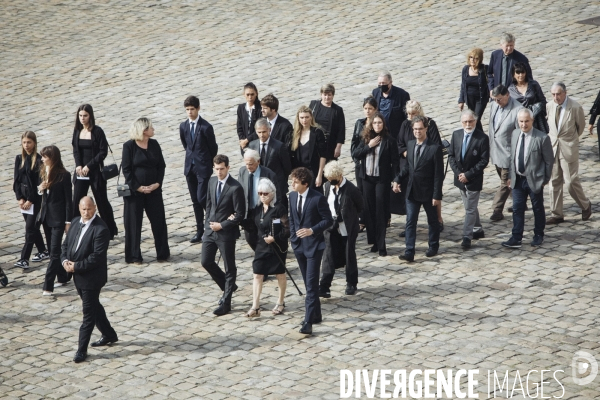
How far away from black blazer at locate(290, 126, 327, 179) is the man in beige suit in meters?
3.30

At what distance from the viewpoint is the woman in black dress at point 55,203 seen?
538 inches

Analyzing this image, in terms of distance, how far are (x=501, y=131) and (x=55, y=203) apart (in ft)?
20.5

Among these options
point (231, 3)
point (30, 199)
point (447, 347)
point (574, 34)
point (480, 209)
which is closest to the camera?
point (447, 347)

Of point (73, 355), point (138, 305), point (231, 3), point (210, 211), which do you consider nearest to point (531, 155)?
point (210, 211)

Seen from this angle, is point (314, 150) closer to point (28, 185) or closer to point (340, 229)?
point (340, 229)

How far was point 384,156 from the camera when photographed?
14453mm

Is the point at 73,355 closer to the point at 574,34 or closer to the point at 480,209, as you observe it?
the point at 480,209

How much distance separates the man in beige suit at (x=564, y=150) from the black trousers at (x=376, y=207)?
253cm

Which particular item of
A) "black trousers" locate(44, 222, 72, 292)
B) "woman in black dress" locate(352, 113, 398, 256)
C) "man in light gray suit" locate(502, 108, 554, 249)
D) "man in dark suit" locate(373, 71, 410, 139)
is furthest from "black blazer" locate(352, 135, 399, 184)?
"black trousers" locate(44, 222, 72, 292)

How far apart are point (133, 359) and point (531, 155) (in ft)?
19.5

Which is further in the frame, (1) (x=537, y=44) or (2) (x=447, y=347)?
(1) (x=537, y=44)

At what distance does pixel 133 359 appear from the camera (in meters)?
11.9

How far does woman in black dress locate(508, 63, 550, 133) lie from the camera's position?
15.7m

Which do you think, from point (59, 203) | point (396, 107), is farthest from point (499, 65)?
point (59, 203)
